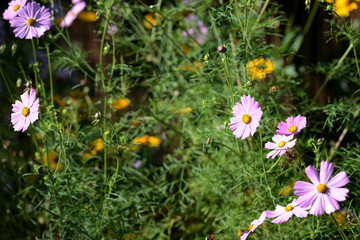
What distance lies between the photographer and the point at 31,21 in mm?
954

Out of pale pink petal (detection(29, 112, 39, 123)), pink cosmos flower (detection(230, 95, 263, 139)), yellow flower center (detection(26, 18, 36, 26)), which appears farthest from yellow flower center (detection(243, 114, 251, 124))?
yellow flower center (detection(26, 18, 36, 26))

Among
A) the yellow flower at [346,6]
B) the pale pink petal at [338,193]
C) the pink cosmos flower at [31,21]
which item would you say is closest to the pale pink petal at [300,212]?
the pale pink petal at [338,193]

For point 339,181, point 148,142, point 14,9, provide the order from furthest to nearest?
point 148,142 < point 14,9 < point 339,181

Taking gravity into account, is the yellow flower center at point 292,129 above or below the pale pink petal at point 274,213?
above

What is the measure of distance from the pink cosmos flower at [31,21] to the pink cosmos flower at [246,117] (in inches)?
17.5

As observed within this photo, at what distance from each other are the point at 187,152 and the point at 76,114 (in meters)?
0.37

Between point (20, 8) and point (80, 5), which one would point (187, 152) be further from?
point (20, 8)

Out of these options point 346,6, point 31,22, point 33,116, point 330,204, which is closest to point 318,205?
point 330,204

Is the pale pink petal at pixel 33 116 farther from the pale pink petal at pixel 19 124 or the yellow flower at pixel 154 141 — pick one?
the yellow flower at pixel 154 141

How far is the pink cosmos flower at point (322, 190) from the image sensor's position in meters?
0.65

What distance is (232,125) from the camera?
834 mm

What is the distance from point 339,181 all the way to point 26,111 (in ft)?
1.97

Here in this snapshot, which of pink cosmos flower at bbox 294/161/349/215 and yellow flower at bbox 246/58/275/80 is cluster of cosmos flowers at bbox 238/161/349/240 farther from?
yellow flower at bbox 246/58/275/80

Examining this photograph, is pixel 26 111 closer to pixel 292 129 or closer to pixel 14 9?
pixel 14 9
